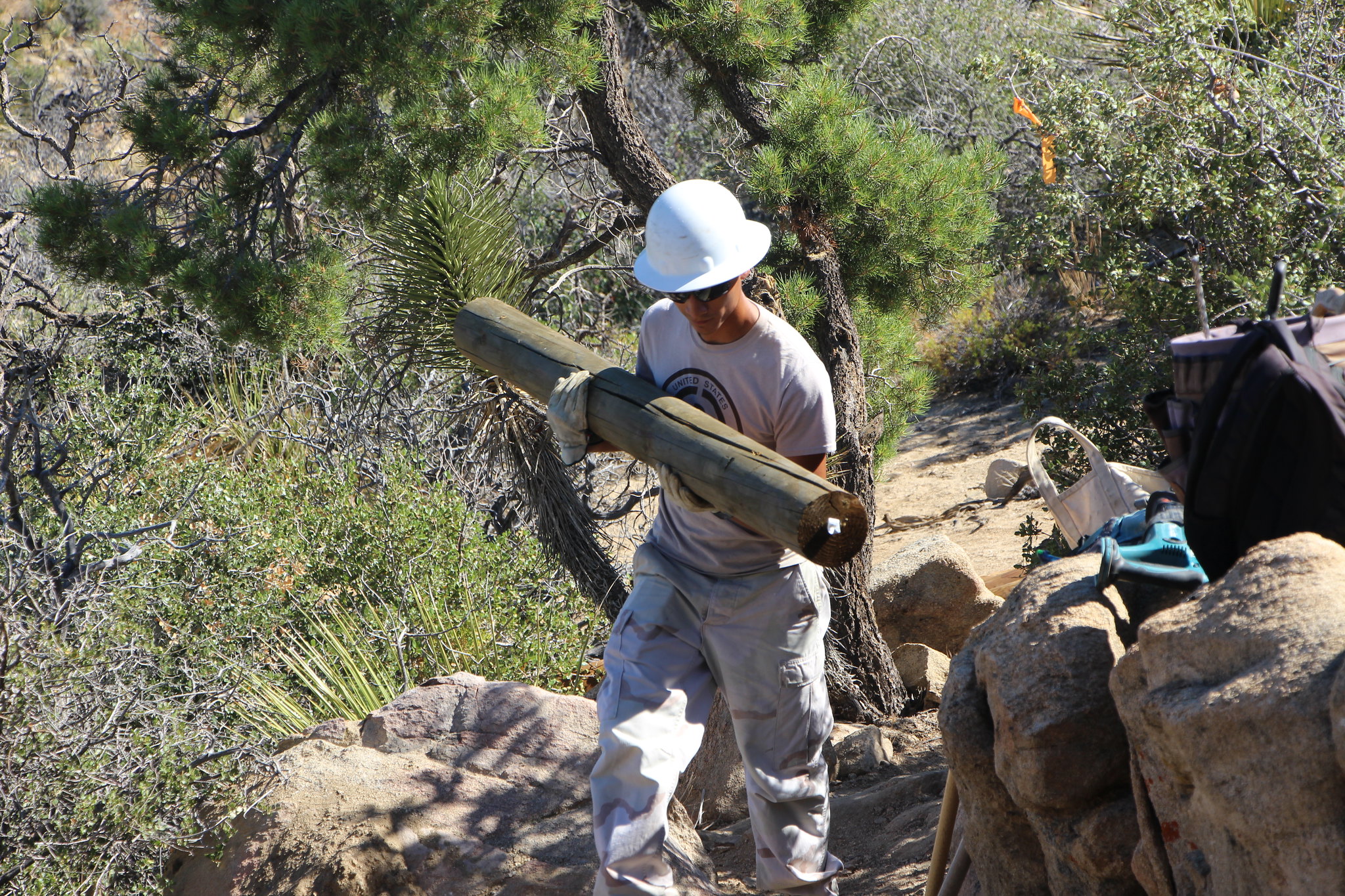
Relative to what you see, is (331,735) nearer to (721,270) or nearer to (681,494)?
(681,494)

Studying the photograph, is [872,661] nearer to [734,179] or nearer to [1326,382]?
[1326,382]

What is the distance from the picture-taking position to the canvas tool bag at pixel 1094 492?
2.86m

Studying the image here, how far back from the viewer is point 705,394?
115 inches

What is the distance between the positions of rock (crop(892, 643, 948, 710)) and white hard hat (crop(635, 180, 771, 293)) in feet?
11.1

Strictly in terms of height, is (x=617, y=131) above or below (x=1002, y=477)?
above

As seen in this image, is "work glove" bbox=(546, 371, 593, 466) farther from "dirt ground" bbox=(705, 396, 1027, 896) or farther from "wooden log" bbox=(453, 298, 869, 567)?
"dirt ground" bbox=(705, 396, 1027, 896)

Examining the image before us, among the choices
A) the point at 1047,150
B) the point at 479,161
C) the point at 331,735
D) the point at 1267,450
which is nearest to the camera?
the point at 1267,450

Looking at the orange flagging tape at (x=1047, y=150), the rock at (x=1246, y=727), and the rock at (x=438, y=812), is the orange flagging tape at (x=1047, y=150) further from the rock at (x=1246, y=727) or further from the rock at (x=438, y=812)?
the rock at (x=1246, y=727)

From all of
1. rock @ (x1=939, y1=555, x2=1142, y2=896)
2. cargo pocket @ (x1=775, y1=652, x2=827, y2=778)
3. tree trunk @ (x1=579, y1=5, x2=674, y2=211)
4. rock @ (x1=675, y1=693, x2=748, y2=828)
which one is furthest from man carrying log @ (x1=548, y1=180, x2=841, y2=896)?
tree trunk @ (x1=579, y1=5, x2=674, y2=211)

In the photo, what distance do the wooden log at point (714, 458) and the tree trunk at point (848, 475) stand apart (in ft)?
6.54

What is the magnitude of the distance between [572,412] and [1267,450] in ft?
5.73

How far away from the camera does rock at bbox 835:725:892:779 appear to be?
15.4 feet

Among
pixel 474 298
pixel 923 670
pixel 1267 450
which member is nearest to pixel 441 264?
pixel 474 298

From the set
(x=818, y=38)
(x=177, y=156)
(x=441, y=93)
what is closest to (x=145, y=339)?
(x=177, y=156)
